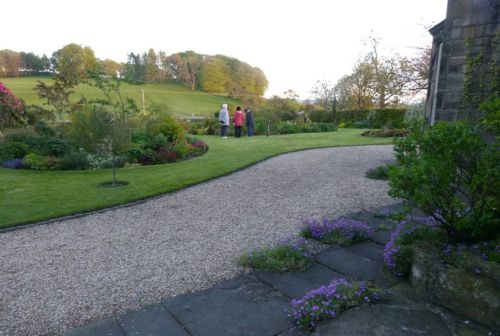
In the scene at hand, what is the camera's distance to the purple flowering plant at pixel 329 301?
2352 mm

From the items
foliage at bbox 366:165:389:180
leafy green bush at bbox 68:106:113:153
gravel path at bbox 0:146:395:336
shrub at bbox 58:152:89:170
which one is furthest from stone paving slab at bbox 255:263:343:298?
shrub at bbox 58:152:89:170

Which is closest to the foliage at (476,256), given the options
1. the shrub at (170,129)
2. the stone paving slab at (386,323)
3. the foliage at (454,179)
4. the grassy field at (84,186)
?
the foliage at (454,179)

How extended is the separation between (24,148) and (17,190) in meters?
4.36

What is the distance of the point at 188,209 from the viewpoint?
18.8ft

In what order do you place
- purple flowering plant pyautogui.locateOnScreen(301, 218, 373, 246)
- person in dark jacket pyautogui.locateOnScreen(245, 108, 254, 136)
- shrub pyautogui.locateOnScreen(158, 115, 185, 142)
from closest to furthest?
1. purple flowering plant pyautogui.locateOnScreen(301, 218, 373, 246)
2. shrub pyautogui.locateOnScreen(158, 115, 185, 142)
3. person in dark jacket pyautogui.locateOnScreen(245, 108, 254, 136)

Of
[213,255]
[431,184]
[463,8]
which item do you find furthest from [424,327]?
[463,8]

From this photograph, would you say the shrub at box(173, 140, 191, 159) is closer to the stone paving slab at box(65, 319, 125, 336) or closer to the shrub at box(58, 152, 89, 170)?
the shrub at box(58, 152, 89, 170)

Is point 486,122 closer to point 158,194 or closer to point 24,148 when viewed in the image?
point 158,194

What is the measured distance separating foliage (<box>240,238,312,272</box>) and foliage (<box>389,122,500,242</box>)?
1193 mm

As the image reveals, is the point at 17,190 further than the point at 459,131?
Yes

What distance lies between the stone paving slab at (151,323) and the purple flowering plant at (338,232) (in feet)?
7.02

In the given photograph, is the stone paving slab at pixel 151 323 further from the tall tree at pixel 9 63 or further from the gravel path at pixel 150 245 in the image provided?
the tall tree at pixel 9 63

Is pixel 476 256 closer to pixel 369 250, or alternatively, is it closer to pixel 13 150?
pixel 369 250

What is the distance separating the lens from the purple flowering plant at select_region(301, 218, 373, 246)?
3.93 metres
